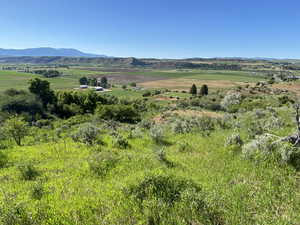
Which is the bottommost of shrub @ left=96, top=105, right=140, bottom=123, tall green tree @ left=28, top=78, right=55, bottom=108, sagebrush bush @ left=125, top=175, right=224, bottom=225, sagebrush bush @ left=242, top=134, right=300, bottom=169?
shrub @ left=96, top=105, right=140, bottom=123

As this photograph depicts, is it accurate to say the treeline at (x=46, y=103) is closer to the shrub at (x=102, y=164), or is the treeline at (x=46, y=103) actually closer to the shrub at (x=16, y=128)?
the shrub at (x=16, y=128)

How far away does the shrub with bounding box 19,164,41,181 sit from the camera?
649 centimetres

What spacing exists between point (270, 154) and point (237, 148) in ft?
4.05

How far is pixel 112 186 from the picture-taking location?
212 inches

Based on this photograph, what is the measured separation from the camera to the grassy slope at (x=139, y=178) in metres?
→ 4.22

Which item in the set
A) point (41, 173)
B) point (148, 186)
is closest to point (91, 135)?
point (41, 173)

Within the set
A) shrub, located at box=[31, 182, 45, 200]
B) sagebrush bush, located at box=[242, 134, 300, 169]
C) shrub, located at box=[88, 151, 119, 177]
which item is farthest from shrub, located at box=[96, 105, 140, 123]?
shrub, located at box=[31, 182, 45, 200]

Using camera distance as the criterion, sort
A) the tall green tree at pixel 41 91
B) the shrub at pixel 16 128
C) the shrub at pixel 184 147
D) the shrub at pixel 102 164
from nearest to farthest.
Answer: the shrub at pixel 102 164 < the shrub at pixel 184 147 < the shrub at pixel 16 128 < the tall green tree at pixel 41 91

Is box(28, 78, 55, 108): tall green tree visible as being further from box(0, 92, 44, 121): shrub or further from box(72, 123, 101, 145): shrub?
box(72, 123, 101, 145): shrub

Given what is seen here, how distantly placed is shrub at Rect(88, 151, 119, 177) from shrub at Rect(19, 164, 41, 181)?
1.55m

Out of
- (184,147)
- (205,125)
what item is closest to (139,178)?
Answer: (184,147)

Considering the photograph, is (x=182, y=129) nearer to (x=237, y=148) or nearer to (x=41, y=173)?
(x=237, y=148)

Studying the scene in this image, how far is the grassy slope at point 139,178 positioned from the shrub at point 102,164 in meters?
0.19

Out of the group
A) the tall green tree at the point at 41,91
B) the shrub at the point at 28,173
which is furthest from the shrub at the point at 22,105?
the shrub at the point at 28,173
